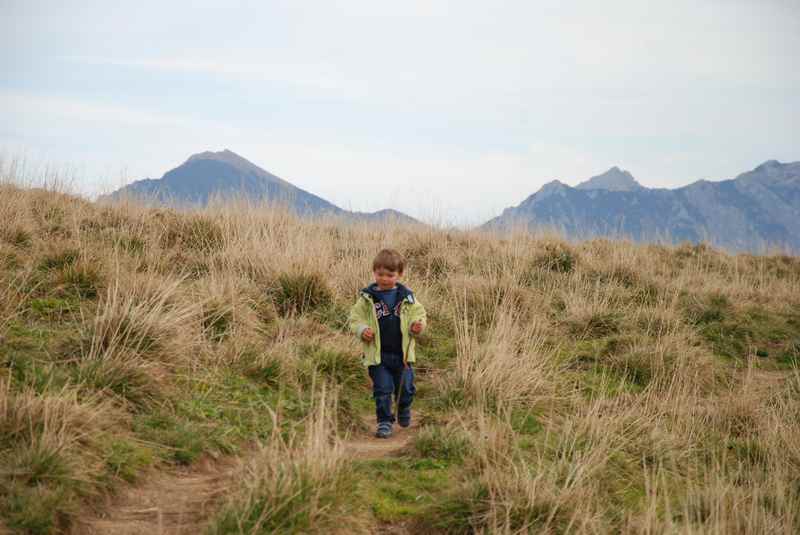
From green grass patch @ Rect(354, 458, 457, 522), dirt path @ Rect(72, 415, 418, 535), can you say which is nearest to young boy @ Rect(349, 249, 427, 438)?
green grass patch @ Rect(354, 458, 457, 522)

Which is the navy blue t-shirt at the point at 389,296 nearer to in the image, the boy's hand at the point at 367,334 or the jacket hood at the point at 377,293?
the jacket hood at the point at 377,293

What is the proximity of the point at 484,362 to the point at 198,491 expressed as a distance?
2.42 m

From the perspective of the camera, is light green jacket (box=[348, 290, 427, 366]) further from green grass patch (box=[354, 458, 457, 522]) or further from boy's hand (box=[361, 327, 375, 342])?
green grass patch (box=[354, 458, 457, 522])

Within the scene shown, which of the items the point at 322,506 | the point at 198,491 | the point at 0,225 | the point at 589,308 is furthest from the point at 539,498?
the point at 0,225

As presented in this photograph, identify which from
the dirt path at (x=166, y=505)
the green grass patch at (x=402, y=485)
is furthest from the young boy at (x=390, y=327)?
the dirt path at (x=166, y=505)

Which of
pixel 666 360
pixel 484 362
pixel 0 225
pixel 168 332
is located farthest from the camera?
pixel 0 225

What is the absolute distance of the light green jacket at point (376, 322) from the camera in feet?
14.9

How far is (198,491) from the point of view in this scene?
3.03 metres

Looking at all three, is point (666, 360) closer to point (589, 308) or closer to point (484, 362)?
point (589, 308)

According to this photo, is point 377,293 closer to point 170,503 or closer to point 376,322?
point 376,322

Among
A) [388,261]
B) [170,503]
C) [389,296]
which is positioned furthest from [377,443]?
[170,503]

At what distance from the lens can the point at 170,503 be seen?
2906 millimetres

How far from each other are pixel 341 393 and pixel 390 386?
46 centimetres

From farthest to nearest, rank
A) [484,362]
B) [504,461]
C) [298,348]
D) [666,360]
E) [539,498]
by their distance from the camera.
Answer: [666,360], [298,348], [484,362], [504,461], [539,498]
